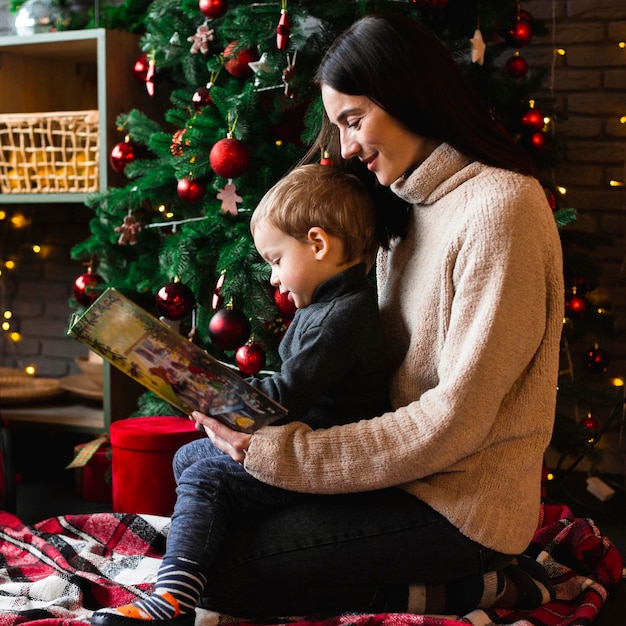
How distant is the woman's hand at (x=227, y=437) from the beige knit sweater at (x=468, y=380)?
3cm

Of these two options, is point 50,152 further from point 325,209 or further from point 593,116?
point 593,116

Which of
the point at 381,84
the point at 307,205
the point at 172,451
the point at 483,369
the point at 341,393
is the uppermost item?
the point at 381,84

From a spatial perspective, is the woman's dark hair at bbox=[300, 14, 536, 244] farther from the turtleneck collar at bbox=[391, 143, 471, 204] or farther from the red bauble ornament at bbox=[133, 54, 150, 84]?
the red bauble ornament at bbox=[133, 54, 150, 84]

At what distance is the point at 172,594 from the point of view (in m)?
1.45

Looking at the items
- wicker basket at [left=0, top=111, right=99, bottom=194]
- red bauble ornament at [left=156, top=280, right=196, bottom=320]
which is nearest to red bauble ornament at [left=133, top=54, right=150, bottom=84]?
wicker basket at [left=0, top=111, right=99, bottom=194]

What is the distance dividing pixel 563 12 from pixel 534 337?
1.77 metres

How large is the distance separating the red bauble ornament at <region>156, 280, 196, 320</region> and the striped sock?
956 millimetres

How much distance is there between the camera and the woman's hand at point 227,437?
154 centimetres

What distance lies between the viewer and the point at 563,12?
287cm

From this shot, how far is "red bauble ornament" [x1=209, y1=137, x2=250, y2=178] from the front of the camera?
2.22 m

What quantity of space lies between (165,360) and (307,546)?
1.33ft

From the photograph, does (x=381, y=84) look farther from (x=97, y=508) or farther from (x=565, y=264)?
(x=97, y=508)

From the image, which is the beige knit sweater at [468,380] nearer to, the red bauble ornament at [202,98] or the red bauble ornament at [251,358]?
the red bauble ornament at [251,358]

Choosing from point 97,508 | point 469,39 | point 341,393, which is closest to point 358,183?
point 341,393
